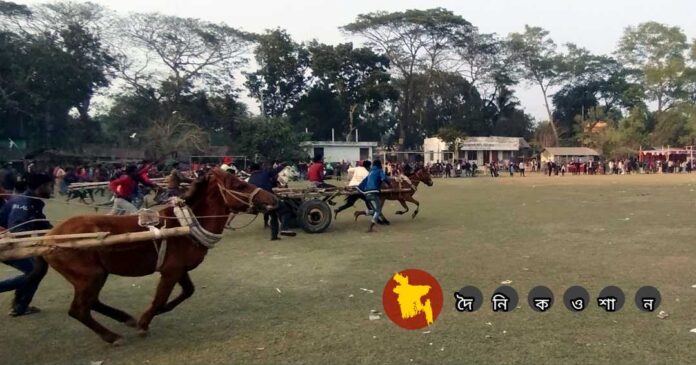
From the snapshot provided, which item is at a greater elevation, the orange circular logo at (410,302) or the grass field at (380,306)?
the orange circular logo at (410,302)

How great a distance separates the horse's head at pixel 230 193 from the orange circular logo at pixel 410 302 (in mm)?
1623

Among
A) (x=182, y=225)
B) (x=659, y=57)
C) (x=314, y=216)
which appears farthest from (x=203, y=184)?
(x=659, y=57)

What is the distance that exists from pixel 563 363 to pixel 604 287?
2.70m

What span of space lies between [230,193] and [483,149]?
2325 inches

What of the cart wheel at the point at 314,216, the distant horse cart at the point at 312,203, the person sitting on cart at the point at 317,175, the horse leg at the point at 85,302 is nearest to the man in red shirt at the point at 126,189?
the distant horse cart at the point at 312,203

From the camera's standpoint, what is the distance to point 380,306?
612cm

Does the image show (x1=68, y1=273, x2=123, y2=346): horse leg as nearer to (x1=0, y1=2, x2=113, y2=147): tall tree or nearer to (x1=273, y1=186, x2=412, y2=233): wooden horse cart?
(x1=273, y1=186, x2=412, y2=233): wooden horse cart

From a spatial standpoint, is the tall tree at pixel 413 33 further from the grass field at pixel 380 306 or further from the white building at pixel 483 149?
the grass field at pixel 380 306

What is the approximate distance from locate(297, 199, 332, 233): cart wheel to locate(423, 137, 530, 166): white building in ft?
157

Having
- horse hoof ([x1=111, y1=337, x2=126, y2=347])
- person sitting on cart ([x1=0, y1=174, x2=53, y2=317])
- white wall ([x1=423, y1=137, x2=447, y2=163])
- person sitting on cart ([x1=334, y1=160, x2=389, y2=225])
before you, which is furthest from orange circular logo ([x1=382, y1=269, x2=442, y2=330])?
white wall ([x1=423, y1=137, x2=447, y2=163])

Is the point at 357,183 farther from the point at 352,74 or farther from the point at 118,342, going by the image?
the point at 352,74

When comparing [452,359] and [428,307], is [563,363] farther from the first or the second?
[428,307]

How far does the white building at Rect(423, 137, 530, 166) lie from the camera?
60719 mm

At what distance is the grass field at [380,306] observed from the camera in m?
4.75
